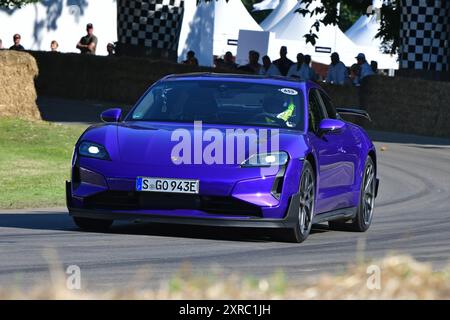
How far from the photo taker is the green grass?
15.5 meters

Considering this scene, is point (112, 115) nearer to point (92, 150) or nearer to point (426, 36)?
point (92, 150)

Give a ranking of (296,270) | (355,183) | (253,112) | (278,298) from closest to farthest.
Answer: (278,298), (296,270), (253,112), (355,183)

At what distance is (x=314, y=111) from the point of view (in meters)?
12.4

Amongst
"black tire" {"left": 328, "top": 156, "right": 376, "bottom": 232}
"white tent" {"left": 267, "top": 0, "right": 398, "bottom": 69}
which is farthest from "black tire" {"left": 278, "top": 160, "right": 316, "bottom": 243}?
"white tent" {"left": 267, "top": 0, "right": 398, "bottom": 69}

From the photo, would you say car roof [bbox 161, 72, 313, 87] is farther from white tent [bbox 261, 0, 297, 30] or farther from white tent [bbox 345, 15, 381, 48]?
white tent [bbox 345, 15, 381, 48]

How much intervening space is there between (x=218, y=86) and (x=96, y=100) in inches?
886

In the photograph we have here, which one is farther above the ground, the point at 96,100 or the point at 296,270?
the point at 296,270

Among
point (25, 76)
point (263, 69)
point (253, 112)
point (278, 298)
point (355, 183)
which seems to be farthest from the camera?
point (263, 69)

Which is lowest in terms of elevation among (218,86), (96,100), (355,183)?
(96,100)

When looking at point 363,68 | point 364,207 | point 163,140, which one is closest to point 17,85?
point 363,68

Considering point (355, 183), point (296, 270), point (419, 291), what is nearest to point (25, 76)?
point (355, 183)

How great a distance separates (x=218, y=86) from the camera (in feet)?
39.8

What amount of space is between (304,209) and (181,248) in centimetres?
132
